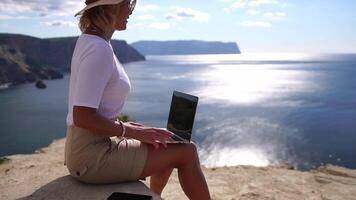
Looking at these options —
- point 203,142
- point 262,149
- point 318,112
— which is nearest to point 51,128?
point 203,142

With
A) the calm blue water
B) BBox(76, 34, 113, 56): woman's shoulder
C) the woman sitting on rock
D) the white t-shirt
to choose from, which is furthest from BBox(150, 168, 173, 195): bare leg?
the calm blue water

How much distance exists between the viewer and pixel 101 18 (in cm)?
341

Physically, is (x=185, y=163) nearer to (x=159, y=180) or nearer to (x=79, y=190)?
(x=159, y=180)

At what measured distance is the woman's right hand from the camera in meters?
3.44

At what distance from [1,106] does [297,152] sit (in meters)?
50.8

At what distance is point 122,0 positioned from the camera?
3309 mm

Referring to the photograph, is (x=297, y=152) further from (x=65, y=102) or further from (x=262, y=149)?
(x=65, y=102)

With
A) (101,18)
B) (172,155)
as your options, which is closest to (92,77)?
(101,18)

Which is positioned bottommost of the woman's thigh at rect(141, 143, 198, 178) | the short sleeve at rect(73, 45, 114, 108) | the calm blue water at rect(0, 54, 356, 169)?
the calm blue water at rect(0, 54, 356, 169)

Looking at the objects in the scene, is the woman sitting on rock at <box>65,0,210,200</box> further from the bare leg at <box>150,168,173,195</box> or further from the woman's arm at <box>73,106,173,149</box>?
the bare leg at <box>150,168,173,195</box>

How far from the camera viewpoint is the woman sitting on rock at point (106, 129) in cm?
319

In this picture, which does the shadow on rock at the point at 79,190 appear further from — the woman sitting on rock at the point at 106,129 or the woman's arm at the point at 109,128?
the woman's arm at the point at 109,128

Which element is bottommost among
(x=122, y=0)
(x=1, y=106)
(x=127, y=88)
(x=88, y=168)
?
(x=1, y=106)

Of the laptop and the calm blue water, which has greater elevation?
the laptop
